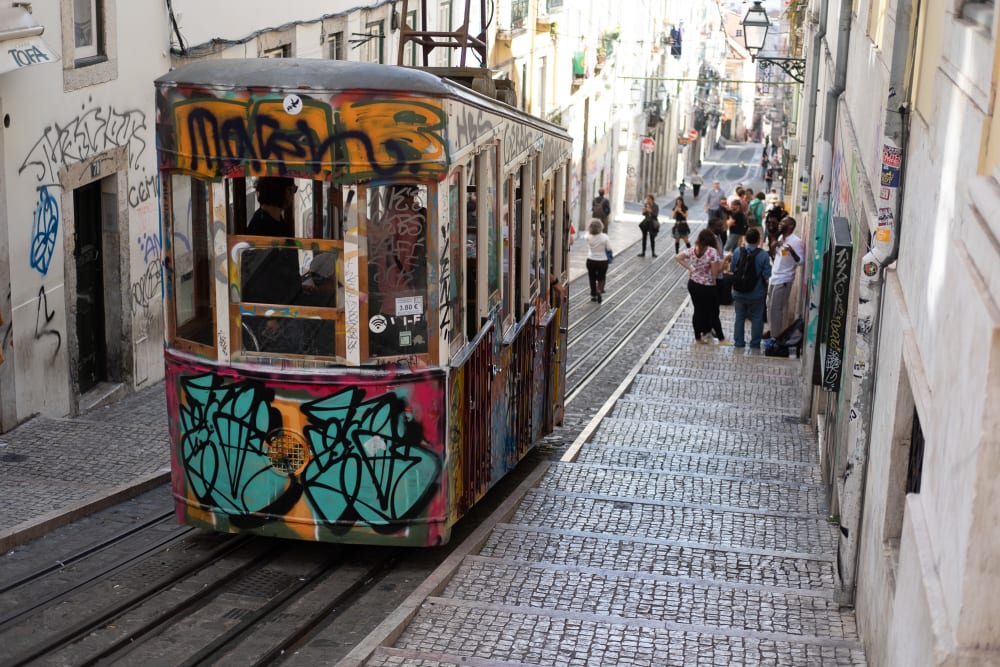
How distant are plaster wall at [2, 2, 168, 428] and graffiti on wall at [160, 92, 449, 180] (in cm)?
418

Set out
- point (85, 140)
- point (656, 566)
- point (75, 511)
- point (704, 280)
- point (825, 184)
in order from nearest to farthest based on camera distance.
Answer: point (656, 566)
point (75, 511)
point (85, 140)
point (825, 184)
point (704, 280)

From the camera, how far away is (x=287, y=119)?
6.85 meters

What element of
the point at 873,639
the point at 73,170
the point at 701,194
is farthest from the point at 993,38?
the point at 701,194

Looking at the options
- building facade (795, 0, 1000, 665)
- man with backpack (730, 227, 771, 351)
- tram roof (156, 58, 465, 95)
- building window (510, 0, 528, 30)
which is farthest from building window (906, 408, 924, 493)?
building window (510, 0, 528, 30)

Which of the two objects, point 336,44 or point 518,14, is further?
point 518,14

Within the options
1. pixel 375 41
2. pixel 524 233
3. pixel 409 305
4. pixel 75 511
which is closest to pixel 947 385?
pixel 409 305

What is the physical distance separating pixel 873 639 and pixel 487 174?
3335 mm

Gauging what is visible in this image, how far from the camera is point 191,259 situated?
7.14 meters

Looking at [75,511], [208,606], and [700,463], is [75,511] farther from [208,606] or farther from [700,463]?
Answer: [700,463]

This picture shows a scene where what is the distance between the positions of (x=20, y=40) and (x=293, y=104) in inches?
159

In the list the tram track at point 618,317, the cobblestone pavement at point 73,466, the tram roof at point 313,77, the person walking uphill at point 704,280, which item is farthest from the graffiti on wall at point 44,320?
the person walking uphill at point 704,280

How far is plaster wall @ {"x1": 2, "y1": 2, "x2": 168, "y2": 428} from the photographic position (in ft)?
35.0

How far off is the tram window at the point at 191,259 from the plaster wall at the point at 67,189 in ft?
12.5

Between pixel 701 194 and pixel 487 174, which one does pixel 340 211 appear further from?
pixel 701 194
